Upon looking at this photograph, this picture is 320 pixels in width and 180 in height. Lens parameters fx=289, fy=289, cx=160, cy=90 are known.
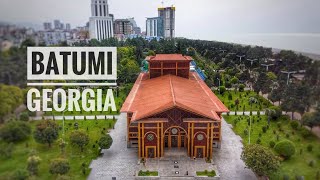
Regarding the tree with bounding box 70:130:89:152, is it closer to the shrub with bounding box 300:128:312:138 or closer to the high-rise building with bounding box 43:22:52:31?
the high-rise building with bounding box 43:22:52:31

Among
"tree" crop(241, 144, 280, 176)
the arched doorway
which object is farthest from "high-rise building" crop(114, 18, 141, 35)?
"tree" crop(241, 144, 280, 176)

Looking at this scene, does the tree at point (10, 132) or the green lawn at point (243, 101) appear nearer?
the tree at point (10, 132)

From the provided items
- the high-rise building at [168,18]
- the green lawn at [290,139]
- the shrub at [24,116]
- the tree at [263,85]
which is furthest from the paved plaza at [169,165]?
the high-rise building at [168,18]

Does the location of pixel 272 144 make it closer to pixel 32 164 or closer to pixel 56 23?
pixel 32 164

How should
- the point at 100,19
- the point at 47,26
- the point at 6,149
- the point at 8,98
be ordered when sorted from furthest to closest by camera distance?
1. the point at 100,19
2. the point at 47,26
3. the point at 6,149
4. the point at 8,98

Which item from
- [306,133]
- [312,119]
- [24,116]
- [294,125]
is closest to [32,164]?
[24,116]

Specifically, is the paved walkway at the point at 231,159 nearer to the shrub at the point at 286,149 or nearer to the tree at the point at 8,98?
the shrub at the point at 286,149
